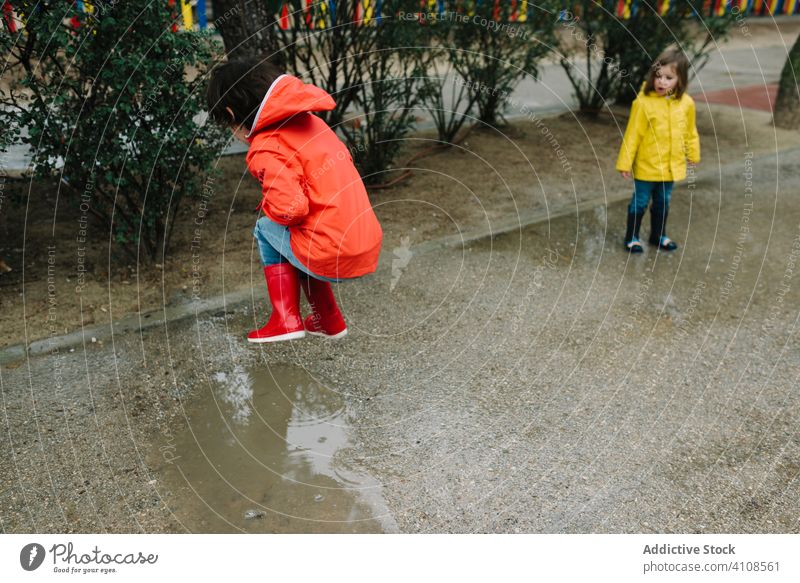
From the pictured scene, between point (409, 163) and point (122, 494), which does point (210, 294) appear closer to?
point (122, 494)

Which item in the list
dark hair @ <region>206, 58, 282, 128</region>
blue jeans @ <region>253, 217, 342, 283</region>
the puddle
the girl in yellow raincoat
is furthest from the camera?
the girl in yellow raincoat

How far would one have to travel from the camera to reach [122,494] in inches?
116

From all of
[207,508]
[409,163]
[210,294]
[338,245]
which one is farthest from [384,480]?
[409,163]

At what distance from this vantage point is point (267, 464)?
10.4ft

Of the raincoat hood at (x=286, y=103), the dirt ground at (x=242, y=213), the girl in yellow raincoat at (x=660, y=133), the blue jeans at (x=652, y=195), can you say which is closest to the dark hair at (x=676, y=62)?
the girl in yellow raincoat at (x=660, y=133)

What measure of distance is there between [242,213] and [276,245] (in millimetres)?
2443

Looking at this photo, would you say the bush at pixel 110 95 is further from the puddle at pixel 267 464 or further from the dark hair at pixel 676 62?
the dark hair at pixel 676 62

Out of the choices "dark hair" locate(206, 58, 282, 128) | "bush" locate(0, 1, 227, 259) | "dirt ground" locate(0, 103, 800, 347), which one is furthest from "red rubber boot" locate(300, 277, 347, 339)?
"bush" locate(0, 1, 227, 259)

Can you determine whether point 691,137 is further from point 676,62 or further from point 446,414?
point 446,414

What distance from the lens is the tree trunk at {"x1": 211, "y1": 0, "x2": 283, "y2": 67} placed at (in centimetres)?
534

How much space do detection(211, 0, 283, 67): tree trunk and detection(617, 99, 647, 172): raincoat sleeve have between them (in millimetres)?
2540

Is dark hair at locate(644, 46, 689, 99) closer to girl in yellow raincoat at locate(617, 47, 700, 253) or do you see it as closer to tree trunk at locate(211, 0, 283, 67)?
girl in yellow raincoat at locate(617, 47, 700, 253)

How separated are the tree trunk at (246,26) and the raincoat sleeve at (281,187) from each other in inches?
107

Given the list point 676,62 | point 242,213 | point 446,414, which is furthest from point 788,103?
point 446,414
